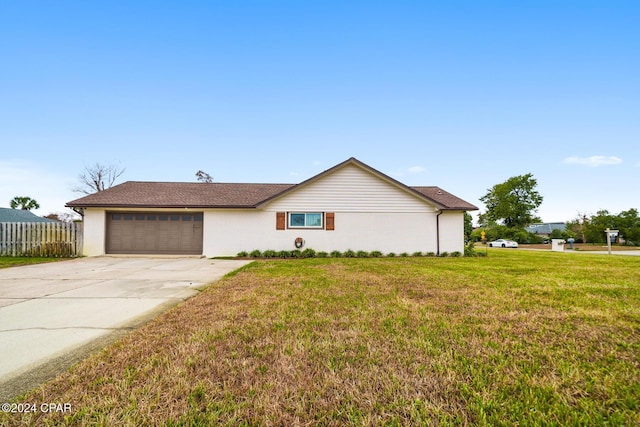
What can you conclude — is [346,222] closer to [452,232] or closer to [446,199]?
[452,232]

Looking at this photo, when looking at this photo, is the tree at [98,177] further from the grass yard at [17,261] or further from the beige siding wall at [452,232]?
the beige siding wall at [452,232]

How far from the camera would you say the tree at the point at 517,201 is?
146 feet

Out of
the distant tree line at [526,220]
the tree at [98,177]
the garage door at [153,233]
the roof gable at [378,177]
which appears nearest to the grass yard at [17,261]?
the garage door at [153,233]

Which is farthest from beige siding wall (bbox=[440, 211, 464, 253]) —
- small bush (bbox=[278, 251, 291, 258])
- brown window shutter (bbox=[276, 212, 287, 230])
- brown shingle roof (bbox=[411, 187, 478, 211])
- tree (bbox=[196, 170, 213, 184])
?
tree (bbox=[196, 170, 213, 184])

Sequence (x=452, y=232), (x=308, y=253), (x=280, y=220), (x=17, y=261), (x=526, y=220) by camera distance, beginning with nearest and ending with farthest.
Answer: (x=17, y=261), (x=308, y=253), (x=280, y=220), (x=452, y=232), (x=526, y=220)

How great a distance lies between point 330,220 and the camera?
1333 centimetres

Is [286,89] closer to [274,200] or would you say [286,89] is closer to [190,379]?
[274,200]

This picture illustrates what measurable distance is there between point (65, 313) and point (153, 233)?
1106cm

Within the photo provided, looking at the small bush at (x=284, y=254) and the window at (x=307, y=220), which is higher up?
the window at (x=307, y=220)

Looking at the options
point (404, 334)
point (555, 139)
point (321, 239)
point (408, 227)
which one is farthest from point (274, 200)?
point (555, 139)

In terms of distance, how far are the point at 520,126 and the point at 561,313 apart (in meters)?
19.0

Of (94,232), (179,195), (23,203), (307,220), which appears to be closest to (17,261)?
(94,232)

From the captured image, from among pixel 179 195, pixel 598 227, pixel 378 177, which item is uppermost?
pixel 378 177

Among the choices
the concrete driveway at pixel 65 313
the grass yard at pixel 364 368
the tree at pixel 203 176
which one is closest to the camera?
A: the grass yard at pixel 364 368
